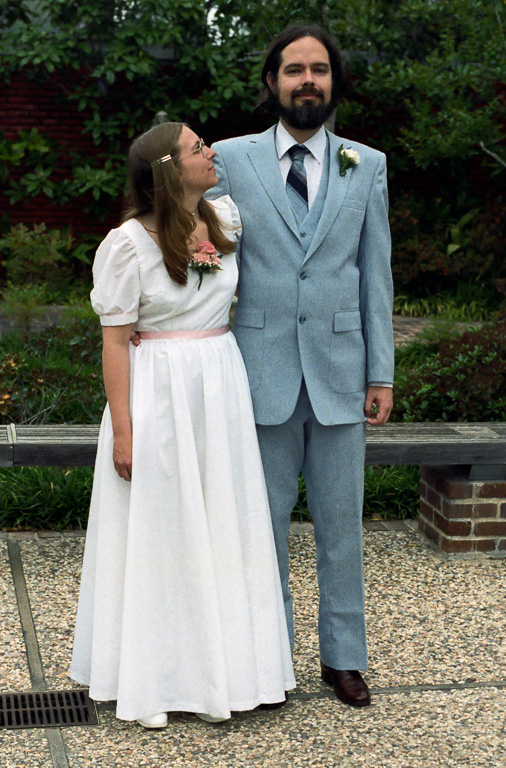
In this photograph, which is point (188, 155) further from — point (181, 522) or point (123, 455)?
point (181, 522)

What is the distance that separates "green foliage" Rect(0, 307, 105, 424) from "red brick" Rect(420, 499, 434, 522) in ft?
6.89

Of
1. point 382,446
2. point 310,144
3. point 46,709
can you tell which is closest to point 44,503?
point 382,446

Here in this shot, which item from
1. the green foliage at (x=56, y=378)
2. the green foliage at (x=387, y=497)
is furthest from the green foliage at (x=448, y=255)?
the green foliage at (x=387, y=497)

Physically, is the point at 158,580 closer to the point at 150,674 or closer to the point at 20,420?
the point at 150,674

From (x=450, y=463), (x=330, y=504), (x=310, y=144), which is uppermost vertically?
(x=310, y=144)

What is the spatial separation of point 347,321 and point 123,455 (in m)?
0.84

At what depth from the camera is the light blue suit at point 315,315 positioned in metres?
3.14

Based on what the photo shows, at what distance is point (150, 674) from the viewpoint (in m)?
3.06

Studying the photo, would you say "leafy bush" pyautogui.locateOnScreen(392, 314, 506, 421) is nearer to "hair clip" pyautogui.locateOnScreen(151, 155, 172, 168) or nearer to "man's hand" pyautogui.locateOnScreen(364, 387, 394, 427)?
"man's hand" pyautogui.locateOnScreen(364, 387, 394, 427)

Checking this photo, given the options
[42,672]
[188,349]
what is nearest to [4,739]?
[42,672]

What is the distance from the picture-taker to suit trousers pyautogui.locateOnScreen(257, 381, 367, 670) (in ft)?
10.6

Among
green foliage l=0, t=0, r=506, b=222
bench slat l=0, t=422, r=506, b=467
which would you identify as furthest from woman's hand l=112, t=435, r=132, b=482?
green foliage l=0, t=0, r=506, b=222

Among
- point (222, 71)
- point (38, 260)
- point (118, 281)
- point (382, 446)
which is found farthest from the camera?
point (222, 71)

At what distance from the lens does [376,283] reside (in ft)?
10.5
